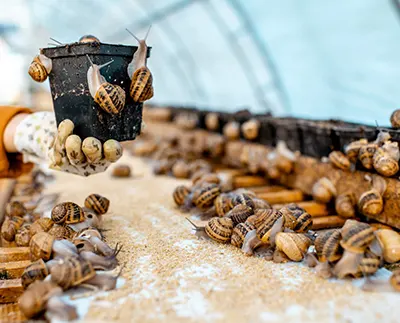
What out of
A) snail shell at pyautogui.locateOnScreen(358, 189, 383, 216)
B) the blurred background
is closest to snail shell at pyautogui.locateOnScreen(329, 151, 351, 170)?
snail shell at pyautogui.locateOnScreen(358, 189, 383, 216)

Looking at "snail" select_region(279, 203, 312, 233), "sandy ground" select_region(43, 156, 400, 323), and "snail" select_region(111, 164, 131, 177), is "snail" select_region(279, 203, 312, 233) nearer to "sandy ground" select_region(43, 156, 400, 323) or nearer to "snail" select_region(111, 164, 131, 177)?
"sandy ground" select_region(43, 156, 400, 323)

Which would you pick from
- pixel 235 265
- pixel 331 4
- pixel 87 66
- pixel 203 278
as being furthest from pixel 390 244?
pixel 331 4

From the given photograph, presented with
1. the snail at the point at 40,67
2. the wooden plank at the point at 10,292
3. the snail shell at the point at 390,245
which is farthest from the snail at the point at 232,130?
the wooden plank at the point at 10,292

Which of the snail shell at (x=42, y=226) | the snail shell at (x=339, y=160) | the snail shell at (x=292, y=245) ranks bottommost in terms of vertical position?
the snail shell at (x=292, y=245)

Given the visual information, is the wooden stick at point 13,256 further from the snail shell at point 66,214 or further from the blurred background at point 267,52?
the blurred background at point 267,52

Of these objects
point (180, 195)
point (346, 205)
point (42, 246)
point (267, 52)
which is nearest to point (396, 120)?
point (346, 205)

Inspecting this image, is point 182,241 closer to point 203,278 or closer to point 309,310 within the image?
point 203,278

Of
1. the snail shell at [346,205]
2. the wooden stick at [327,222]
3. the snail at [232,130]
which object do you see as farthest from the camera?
the snail at [232,130]
